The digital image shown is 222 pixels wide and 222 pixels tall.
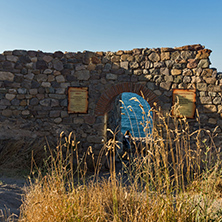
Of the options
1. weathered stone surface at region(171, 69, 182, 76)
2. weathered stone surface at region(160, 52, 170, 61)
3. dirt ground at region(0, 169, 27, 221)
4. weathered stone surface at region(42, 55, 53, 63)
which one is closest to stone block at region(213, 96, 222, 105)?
weathered stone surface at region(171, 69, 182, 76)

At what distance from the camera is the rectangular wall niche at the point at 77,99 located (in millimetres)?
6480

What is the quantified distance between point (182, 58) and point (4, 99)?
4914 mm

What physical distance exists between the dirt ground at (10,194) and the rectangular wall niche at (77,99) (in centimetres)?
217

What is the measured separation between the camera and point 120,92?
6.41 m

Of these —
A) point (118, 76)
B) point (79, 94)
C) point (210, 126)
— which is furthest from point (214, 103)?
Result: point (79, 94)

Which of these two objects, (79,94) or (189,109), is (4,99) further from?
(189,109)

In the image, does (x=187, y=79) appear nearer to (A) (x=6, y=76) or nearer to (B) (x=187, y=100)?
(B) (x=187, y=100)

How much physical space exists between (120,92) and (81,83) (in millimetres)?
1086

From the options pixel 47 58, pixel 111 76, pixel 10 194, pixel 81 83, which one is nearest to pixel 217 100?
pixel 111 76

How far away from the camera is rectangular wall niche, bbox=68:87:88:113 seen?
6480mm

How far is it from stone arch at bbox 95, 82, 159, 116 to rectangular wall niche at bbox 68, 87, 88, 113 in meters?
0.36

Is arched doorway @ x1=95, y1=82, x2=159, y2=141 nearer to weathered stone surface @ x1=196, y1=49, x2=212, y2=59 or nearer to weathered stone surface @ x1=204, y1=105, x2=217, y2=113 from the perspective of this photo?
weathered stone surface @ x1=204, y1=105, x2=217, y2=113

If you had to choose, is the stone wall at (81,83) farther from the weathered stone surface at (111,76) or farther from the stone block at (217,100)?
the stone block at (217,100)

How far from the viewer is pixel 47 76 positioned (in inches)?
259
